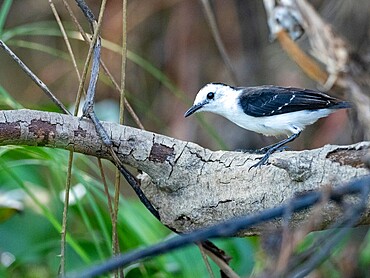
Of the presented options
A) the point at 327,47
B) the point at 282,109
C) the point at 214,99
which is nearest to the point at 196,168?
the point at 282,109

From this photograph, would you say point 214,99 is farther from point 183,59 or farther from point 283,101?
point 183,59

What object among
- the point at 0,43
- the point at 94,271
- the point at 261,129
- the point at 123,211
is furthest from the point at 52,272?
the point at 94,271

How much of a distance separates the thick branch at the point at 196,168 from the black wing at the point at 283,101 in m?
0.41

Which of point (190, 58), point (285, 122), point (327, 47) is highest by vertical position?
point (190, 58)

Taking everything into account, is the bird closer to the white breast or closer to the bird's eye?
the white breast

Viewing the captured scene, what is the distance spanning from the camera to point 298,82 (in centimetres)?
263

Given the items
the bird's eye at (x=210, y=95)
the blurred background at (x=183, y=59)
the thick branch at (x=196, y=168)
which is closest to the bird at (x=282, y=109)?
the bird's eye at (x=210, y=95)

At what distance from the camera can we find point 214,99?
1649 mm

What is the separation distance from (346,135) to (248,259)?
100 cm

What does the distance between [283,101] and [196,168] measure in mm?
A: 487

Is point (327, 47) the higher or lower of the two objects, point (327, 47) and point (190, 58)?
the lower

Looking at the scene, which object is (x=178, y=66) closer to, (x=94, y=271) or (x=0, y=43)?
(x=0, y=43)

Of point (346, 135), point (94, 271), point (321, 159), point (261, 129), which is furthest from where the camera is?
point (346, 135)

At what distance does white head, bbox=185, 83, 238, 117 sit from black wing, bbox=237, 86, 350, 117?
3.0 inches
